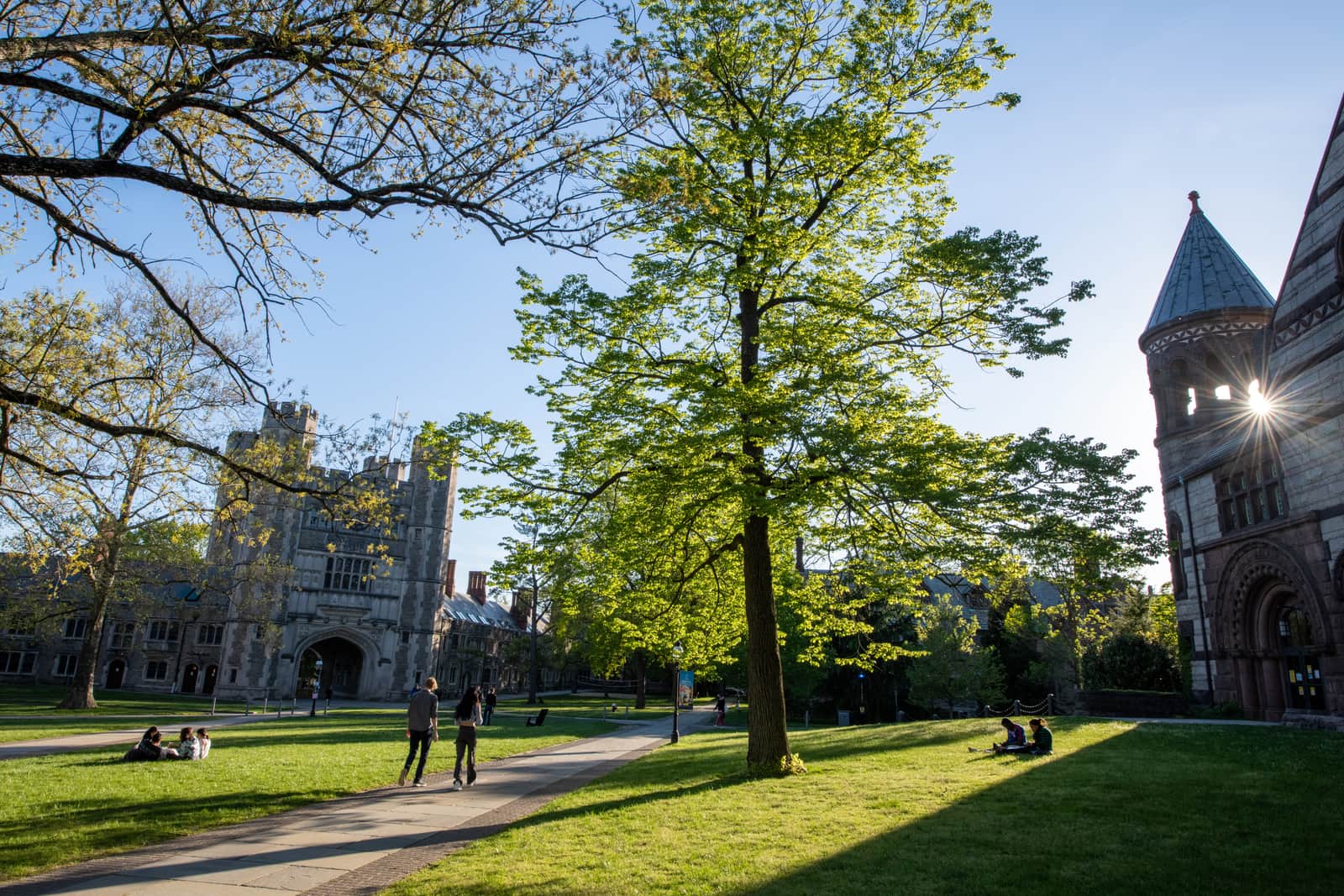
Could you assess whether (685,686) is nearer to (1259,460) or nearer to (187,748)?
(1259,460)

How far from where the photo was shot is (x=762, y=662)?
14.8 metres

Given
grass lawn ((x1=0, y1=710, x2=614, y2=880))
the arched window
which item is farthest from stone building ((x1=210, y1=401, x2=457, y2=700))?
the arched window

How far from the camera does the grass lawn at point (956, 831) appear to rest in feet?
23.7

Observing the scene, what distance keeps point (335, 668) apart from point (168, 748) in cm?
Answer: 4259

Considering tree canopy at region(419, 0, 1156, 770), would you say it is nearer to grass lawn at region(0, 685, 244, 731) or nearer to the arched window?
the arched window

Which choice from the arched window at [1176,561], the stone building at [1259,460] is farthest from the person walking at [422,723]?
the arched window at [1176,561]

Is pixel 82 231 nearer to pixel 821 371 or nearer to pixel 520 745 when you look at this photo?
pixel 821 371

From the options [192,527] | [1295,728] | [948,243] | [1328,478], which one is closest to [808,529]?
[948,243]

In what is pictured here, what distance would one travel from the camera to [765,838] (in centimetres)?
915

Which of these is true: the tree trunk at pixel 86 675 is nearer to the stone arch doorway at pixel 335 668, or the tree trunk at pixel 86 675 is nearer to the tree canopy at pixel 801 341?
the stone arch doorway at pixel 335 668

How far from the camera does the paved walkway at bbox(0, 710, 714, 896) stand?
7367 mm

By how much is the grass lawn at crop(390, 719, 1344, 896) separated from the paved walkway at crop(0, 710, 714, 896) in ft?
2.22

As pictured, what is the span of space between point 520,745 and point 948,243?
61.1ft

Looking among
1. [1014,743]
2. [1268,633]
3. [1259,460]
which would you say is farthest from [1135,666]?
[1014,743]
